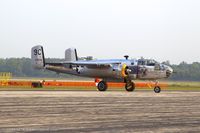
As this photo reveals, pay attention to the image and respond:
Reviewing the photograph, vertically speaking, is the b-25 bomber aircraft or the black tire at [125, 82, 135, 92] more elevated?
the b-25 bomber aircraft

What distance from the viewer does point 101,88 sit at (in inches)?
1706

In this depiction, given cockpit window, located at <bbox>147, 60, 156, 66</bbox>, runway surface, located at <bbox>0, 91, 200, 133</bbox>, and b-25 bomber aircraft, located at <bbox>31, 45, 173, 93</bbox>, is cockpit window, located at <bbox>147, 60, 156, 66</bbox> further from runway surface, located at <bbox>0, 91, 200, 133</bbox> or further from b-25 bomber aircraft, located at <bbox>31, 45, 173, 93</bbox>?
runway surface, located at <bbox>0, 91, 200, 133</bbox>

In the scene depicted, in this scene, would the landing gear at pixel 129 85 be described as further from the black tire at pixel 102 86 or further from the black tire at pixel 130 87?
the black tire at pixel 102 86

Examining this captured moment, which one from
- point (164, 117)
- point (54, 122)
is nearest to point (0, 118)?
point (54, 122)

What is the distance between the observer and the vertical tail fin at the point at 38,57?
51.4m

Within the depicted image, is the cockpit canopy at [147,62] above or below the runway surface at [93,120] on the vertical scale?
above

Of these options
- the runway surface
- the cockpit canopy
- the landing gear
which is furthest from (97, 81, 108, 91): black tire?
the runway surface

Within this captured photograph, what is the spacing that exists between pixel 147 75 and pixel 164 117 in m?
25.2

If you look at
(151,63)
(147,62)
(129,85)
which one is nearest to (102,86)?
(129,85)

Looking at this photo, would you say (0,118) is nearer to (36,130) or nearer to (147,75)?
(36,130)

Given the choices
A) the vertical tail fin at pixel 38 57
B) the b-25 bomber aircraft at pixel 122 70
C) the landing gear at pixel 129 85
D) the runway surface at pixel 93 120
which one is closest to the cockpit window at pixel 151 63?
the b-25 bomber aircraft at pixel 122 70

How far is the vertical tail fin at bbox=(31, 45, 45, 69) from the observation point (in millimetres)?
51375

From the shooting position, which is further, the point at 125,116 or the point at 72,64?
the point at 72,64

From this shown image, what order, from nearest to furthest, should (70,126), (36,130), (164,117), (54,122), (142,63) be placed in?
1. (36,130)
2. (70,126)
3. (54,122)
4. (164,117)
5. (142,63)
